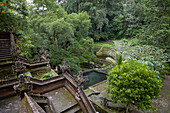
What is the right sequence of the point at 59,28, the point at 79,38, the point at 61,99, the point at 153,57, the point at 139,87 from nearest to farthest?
the point at 61,99 → the point at 139,87 → the point at 153,57 → the point at 59,28 → the point at 79,38

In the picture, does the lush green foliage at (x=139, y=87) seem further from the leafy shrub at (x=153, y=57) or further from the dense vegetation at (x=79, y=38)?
the leafy shrub at (x=153, y=57)

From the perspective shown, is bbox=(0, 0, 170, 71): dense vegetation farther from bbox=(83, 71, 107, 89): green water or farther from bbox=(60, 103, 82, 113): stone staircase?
bbox=(60, 103, 82, 113): stone staircase

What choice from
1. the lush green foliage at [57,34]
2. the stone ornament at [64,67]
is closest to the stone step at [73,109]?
the stone ornament at [64,67]

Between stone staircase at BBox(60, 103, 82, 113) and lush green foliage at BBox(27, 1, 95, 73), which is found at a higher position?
lush green foliage at BBox(27, 1, 95, 73)

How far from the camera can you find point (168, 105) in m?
7.65

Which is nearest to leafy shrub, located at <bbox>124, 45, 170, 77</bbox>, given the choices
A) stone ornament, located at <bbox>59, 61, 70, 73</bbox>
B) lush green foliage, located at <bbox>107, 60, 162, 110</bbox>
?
lush green foliage, located at <bbox>107, 60, 162, 110</bbox>

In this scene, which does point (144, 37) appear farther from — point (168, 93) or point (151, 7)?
point (168, 93)

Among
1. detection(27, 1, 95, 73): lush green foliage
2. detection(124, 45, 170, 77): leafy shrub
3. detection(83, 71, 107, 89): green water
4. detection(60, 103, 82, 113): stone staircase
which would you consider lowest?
detection(83, 71, 107, 89): green water

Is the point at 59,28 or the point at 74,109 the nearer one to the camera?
the point at 74,109

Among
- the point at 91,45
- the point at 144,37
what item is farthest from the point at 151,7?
the point at 91,45

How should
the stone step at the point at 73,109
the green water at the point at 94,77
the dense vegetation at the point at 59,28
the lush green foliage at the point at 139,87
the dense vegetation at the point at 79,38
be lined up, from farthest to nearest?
1. the green water at the point at 94,77
2. the dense vegetation at the point at 59,28
3. the dense vegetation at the point at 79,38
4. the lush green foliage at the point at 139,87
5. the stone step at the point at 73,109

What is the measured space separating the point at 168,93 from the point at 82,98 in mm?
9879

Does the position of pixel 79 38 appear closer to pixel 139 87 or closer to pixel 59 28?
pixel 59 28

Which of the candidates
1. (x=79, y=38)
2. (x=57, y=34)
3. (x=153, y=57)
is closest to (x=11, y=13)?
(x=57, y=34)
